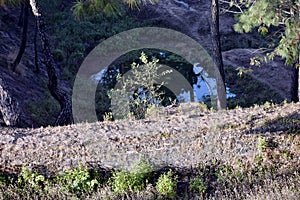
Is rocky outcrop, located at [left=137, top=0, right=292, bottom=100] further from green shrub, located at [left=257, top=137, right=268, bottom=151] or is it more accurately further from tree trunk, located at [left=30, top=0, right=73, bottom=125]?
green shrub, located at [left=257, top=137, right=268, bottom=151]

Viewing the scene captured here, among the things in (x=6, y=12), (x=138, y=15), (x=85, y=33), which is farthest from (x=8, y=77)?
(x=138, y=15)

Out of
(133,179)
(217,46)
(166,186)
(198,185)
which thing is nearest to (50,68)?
(217,46)

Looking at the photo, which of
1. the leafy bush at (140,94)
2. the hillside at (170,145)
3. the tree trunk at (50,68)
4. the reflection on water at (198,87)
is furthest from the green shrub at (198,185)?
the reflection on water at (198,87)

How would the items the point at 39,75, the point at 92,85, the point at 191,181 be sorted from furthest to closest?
the point at 92,85
the point at 39,75
the point at 191,181

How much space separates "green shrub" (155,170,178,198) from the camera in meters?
4.54

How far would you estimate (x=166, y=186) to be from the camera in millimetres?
4598

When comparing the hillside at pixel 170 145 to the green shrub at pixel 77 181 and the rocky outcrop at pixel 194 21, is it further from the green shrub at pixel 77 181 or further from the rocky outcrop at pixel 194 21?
the rocky outcrop at pixel 194 21

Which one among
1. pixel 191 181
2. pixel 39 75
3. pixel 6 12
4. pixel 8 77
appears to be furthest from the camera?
pixel 6 12

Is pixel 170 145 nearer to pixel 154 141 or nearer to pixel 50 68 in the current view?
pixel 154 141

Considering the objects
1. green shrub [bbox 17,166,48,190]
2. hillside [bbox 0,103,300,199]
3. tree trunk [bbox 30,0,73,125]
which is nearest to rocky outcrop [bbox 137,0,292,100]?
tree trunk [bbox 30,0,73,125]

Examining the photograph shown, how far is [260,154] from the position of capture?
16.6 feet

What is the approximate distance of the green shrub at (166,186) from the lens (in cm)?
454

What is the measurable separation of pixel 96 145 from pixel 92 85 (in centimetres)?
989

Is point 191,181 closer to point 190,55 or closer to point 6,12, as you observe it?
point 190,55
